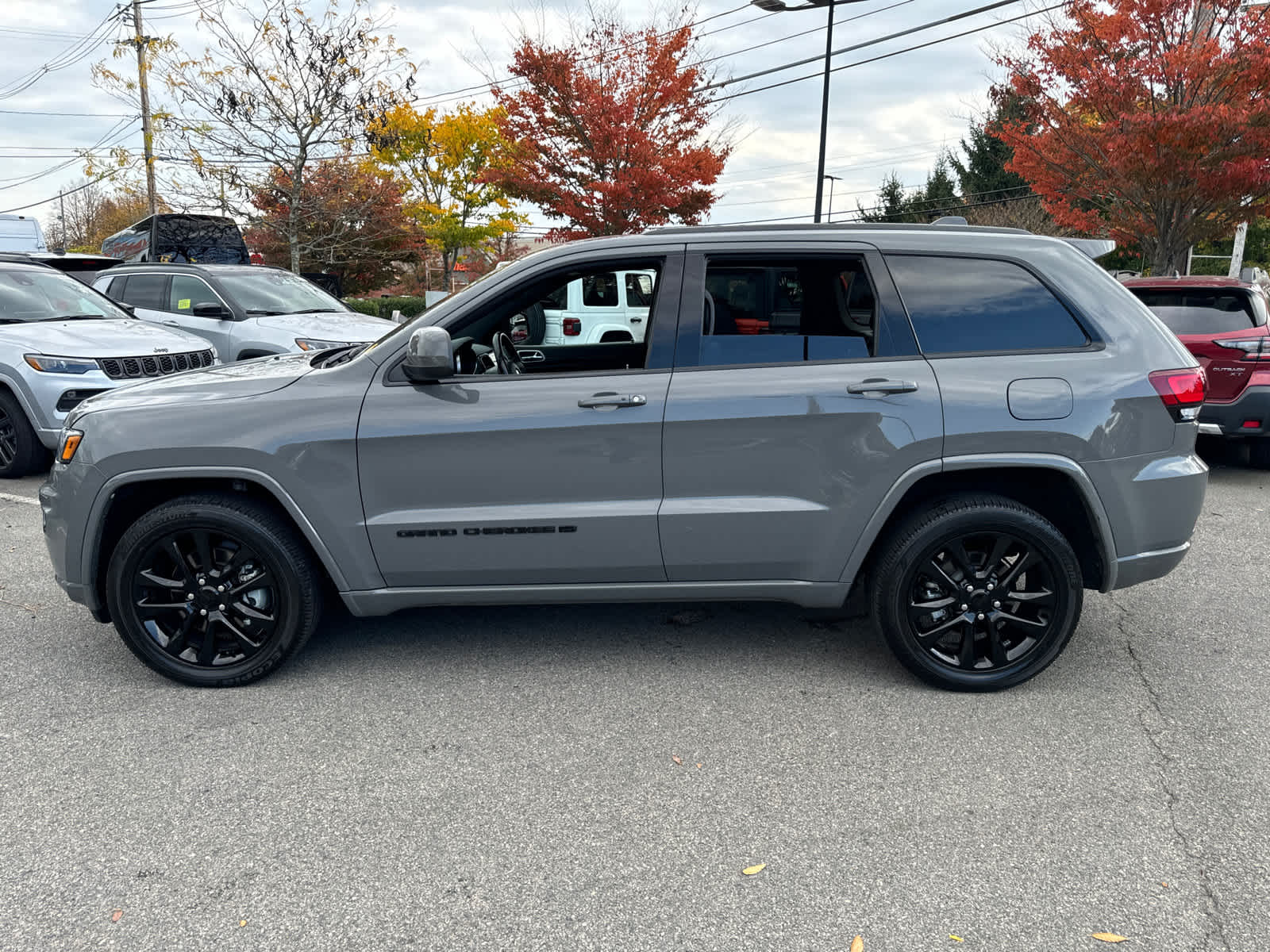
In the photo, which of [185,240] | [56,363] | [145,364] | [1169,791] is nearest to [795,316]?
[1169,791]

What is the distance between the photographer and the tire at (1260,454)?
8281mm

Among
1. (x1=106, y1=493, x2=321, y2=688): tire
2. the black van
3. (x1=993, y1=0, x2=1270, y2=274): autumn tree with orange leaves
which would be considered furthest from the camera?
the black van

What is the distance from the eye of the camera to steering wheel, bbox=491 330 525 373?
13.1ft

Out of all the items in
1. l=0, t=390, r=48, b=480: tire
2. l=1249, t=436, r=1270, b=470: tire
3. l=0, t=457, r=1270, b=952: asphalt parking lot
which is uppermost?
l=0, t=390, r=48, b=480: tire

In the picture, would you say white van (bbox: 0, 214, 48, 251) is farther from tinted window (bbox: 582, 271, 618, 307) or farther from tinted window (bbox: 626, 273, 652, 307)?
tinted window (bbox: 626, 273, 652, 307)

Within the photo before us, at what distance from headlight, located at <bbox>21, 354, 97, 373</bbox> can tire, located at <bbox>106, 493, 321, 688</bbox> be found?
453 cm

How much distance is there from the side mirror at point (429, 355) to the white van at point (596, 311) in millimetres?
629

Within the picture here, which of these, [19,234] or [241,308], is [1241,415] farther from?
[19,234]

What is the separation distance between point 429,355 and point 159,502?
1419 millimetres

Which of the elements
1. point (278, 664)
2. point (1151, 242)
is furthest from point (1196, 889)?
point (1151, 242)

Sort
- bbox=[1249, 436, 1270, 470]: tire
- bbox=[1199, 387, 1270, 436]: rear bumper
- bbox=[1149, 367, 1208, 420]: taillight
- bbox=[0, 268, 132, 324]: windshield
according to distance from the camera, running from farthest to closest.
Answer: bbox=[1249, 436, 1270, 470]: tire, bbox=[0, 268, 132, 324]: windshield, bbox=[1199, 387, 1270, 436]: rear bumper, bbox=[1149, 367, 1208, 420]: taillight

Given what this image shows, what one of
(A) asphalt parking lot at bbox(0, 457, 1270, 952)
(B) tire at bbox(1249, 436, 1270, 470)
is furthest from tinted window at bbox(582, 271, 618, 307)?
(B) tire at bbox(1249, 436, 1270, 470)

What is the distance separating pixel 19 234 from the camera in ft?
57.8

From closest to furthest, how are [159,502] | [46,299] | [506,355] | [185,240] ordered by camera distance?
[159,502] < [506,355] < [46,299] < [185,240]
